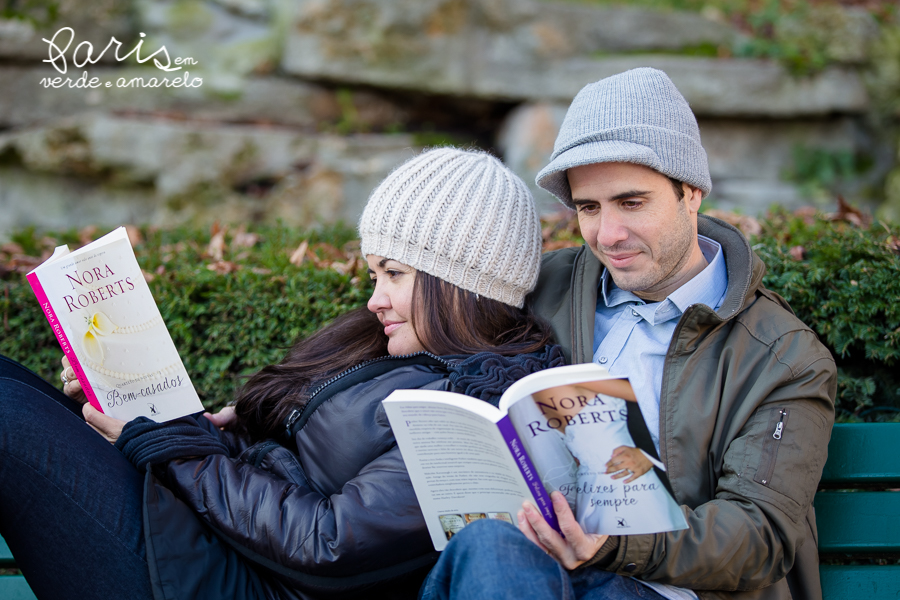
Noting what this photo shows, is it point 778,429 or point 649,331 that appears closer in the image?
point 778,429

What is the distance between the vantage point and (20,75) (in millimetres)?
6887

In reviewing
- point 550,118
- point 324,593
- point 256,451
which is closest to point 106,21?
point 550,118

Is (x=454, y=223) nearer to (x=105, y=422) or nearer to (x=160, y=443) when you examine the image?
(x=160, y=443)

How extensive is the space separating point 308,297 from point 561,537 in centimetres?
182

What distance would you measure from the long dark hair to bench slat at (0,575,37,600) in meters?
0.92

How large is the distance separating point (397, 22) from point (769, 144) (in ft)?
13.8

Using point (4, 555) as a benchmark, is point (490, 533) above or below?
above

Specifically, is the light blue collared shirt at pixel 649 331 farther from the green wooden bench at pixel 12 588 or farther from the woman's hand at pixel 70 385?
the green wooden bench at pixel 12 588

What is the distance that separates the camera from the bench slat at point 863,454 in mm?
2451

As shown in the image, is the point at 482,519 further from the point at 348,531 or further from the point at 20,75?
the point at 20,75

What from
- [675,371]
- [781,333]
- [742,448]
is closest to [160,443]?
[675,371]

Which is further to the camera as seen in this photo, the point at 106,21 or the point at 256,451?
the point at 106,21

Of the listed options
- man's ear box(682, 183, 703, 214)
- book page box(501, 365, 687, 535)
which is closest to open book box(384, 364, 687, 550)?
book page box(501, 365, 687, 535)

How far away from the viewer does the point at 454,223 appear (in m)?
2.48
